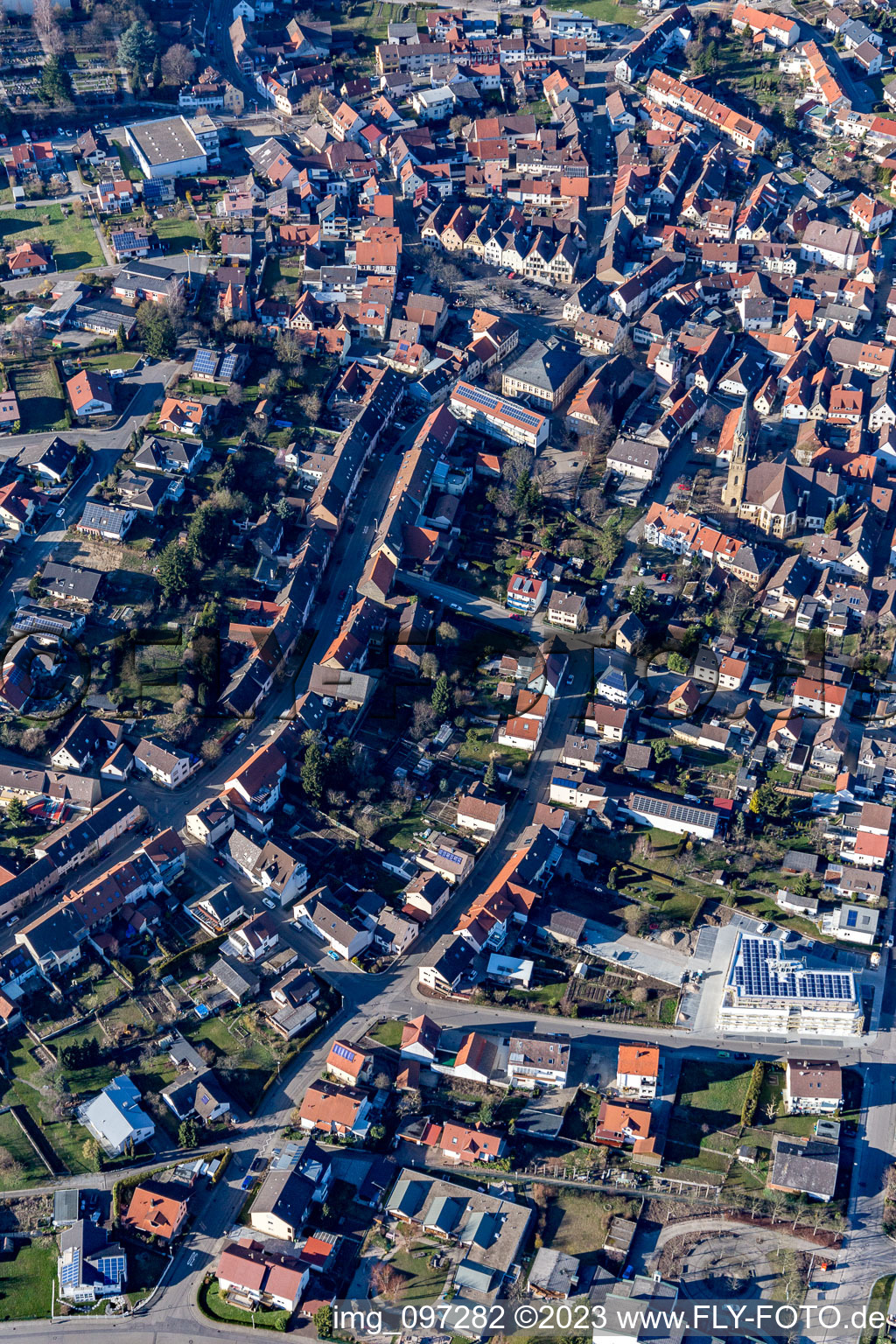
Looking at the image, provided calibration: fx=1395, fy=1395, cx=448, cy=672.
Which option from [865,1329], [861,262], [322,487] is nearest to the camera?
[865,1329]

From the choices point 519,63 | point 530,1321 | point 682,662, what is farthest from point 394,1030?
point 519,63

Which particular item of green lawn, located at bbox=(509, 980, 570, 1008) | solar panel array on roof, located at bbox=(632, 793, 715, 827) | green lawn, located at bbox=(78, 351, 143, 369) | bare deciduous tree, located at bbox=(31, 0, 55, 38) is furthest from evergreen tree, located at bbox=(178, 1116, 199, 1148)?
bare deciduous tree, located at bbox=(31, 0, 55, 38)

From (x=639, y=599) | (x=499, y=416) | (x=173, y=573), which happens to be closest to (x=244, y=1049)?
(x=173, y=573)

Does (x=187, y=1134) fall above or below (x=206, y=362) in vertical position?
below

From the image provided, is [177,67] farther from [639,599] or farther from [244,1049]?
[244,1049]

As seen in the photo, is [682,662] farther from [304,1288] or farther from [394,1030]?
[304,1288]

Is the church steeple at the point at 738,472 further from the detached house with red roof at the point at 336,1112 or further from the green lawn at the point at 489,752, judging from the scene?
the detached house with red roof at the point at 336,1112

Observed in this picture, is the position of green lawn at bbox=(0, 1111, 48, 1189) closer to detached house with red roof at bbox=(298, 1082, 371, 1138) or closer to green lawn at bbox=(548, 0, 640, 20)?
detached house with red roof at bbox=(298, 1082, 371, 1138)
